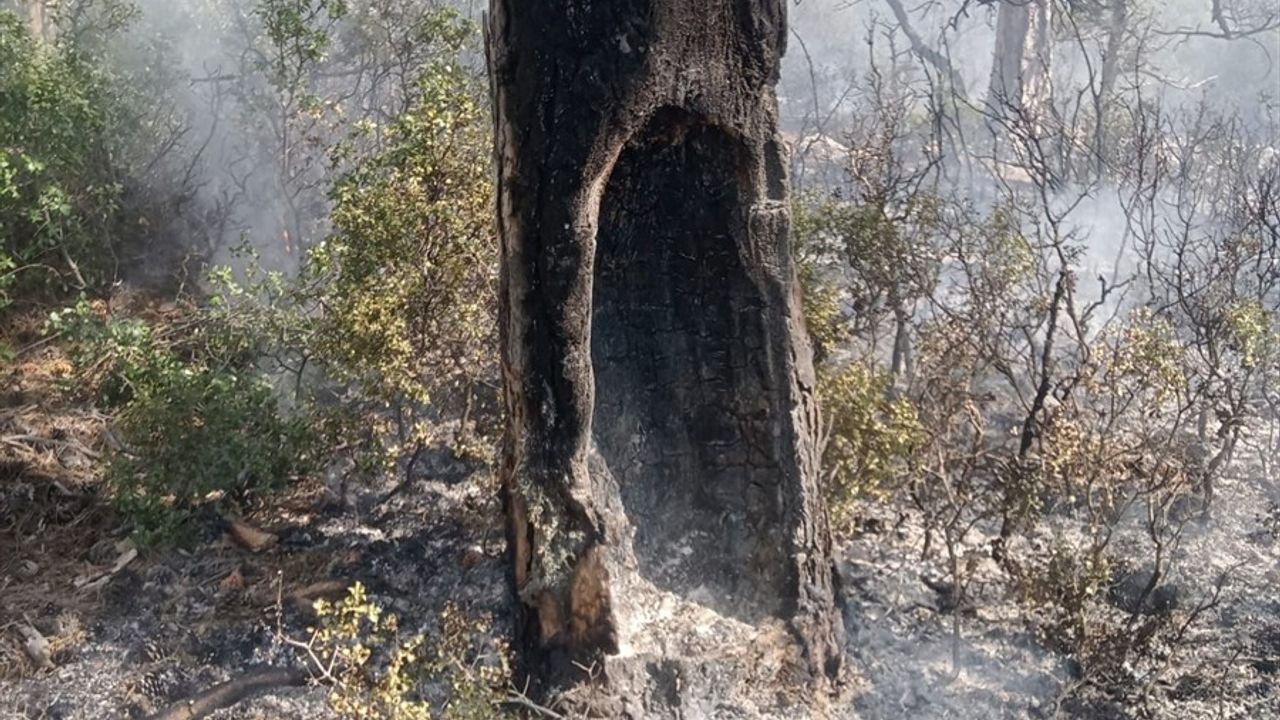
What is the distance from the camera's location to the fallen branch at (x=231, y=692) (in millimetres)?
3967

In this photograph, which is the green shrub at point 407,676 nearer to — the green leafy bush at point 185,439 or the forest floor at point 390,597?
the forest floor at point 390,597

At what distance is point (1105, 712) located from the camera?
13.6 ft

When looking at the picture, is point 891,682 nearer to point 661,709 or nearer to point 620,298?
point 661,709

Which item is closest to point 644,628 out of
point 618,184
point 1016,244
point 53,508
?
point 618,184

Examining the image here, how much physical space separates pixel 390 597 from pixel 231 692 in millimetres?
841

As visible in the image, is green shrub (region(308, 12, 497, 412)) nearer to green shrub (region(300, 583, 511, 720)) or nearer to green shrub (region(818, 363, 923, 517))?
green shrub (region(300, 583, 511, 720))

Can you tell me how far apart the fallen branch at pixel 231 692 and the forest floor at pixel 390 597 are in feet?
0.15

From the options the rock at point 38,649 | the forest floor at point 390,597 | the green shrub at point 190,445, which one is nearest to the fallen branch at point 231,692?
the forest floor at point 390,597

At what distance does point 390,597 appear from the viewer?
4770mm

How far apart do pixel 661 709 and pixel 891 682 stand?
3.64ft

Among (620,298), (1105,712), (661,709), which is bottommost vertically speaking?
(1105,712)

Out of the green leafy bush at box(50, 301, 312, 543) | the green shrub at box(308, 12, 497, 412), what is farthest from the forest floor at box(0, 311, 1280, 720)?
the green shrub at box(308, 12, 497, 412)

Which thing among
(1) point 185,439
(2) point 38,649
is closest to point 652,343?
(1) point 185,439

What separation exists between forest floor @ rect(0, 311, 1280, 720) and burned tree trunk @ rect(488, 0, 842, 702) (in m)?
0.72
